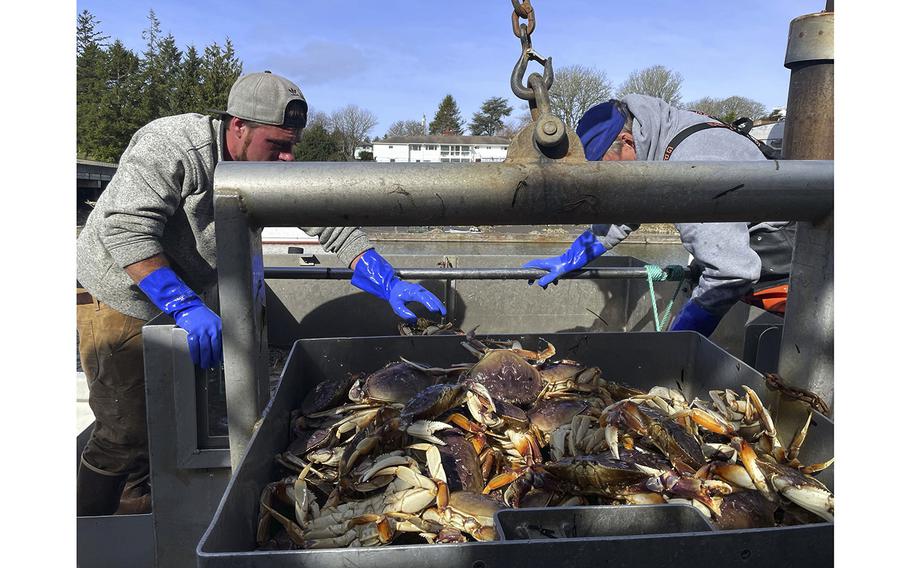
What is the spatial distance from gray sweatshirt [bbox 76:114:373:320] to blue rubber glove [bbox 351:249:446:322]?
87 cm

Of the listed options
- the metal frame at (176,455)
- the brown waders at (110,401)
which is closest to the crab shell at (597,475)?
the metal frame at (176,455)

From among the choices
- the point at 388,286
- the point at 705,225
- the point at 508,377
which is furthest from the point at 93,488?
the point at 705,225

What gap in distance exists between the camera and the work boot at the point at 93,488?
3082 mm

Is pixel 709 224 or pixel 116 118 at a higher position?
pixel 116 118

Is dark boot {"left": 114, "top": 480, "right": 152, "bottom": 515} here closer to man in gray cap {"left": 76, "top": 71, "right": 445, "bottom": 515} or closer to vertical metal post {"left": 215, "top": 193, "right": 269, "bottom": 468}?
man in gray cap {"left": 76, "top": 71, "right": 445, "bottom": 515}

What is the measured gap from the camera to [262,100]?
9.83ft

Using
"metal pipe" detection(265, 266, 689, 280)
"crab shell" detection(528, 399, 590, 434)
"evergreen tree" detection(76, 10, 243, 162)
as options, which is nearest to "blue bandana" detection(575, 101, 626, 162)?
"metal pipe" detection(265, 266, 689, 280)

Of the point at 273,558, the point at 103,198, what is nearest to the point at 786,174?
the point at 273,558

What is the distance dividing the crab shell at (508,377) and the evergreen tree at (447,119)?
7571 cm

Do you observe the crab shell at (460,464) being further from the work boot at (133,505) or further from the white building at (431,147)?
the white building at (431,147)

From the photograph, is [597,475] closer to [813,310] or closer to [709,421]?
[709,421]

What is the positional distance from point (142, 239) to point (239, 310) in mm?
1679

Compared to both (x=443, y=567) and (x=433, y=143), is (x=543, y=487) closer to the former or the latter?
(x=443, y=567)

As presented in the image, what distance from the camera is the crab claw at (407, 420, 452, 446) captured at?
166 cm
